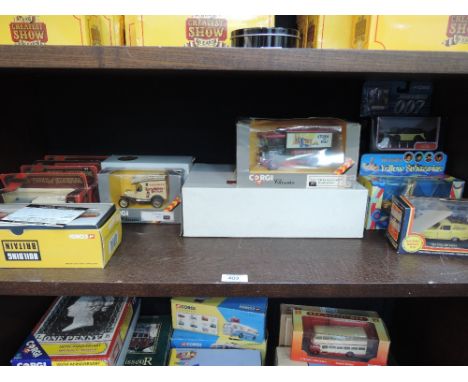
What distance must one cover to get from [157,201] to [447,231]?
623mm

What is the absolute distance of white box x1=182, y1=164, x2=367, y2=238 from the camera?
698 mm

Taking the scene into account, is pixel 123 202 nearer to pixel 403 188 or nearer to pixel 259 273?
pixel 259 273

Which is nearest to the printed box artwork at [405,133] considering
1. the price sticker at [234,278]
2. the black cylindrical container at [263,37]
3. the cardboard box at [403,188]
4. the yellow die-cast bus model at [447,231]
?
the cardboard box at [403,188]

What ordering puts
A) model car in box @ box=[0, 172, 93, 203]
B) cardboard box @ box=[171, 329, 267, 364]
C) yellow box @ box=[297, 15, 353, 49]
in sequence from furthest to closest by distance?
1. cardboard box @ box=[171, 329, 267, 364]
2. model car in box @ box=[0, 172, 93, 203]
3. yellow box @ box=[297, 15, 353, 49]

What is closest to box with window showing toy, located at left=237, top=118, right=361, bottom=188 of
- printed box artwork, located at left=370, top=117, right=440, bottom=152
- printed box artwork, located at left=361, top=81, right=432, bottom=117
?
printed box artwork, located at left=370, top=117, right=440, bottom=152

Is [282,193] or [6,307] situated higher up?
[282,193]

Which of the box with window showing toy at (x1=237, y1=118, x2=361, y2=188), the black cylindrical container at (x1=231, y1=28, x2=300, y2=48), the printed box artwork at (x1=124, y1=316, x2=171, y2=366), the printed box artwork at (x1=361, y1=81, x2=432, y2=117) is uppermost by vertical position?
the black cylindrical container at (x1=231, y1=28, x2=300, y2=48)

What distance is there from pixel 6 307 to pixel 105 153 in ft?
1.49

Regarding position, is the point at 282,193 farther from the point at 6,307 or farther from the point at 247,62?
the point at 6,307

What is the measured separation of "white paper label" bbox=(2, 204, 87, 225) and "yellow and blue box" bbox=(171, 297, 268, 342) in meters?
0.34

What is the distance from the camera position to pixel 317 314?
891 mm

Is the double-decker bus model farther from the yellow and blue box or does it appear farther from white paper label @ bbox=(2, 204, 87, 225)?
white paper label @ bbox=(2, 204, 87, 225)

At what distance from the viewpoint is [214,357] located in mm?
852
